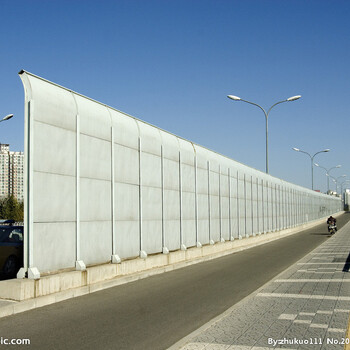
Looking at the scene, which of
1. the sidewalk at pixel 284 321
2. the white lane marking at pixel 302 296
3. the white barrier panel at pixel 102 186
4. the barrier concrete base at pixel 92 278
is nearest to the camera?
the sidewalk at pixel 284 321

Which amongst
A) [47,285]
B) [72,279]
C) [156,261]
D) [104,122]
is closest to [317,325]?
[47,285]

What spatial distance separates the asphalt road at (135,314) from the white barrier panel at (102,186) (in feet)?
4.09

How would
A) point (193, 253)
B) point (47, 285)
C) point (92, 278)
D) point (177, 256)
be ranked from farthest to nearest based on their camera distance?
point (193, 253)
point (177, 256)
point (92, 278)
point (47, 285)

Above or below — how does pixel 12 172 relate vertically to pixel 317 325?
above

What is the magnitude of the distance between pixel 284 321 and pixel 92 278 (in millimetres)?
5424

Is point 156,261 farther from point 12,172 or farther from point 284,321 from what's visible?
point 12,172

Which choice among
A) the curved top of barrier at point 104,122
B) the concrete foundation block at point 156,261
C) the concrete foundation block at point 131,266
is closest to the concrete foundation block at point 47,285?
the concrete foundation block at point 131,266

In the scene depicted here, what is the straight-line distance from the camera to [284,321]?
8.05 m

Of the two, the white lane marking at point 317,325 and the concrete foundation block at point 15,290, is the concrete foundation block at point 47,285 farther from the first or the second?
the white lane marking at point 317,325

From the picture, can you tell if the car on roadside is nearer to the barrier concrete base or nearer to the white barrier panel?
the white barrier panel

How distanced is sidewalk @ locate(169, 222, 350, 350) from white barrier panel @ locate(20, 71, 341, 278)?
4.14 metres

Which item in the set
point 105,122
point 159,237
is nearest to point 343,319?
point 105,122

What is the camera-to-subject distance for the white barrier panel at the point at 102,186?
1073 cm

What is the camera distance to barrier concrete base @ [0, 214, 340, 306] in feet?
30.8
